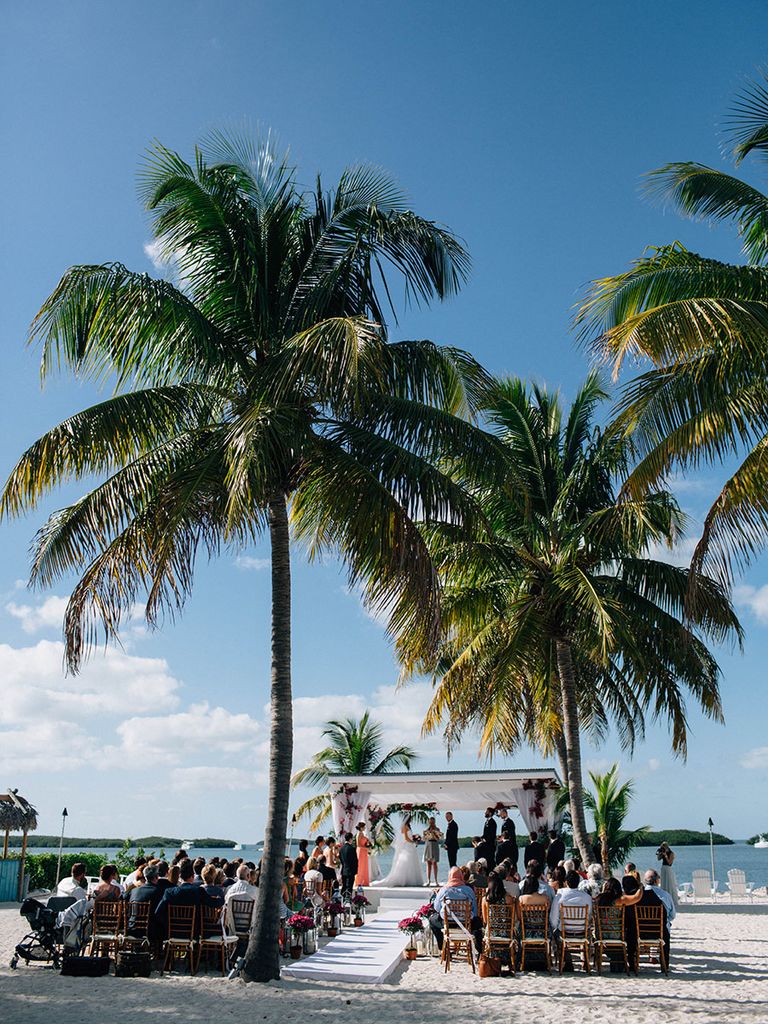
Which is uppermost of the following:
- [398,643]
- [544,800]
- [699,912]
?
[398,643]

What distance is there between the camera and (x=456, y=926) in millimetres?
12992

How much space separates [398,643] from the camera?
14.2 meters

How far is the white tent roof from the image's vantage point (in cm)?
2170

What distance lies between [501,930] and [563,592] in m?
7.69

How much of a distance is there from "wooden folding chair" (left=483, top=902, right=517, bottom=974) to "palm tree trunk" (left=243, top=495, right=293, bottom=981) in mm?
2602

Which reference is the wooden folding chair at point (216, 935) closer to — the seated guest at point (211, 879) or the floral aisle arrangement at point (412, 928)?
the seated guest at point (211, 879)

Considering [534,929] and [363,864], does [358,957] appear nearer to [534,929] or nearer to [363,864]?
[534,929]

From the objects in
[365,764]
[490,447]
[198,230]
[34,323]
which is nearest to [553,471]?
[490,447]

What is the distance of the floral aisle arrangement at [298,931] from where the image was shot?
13.3 meters

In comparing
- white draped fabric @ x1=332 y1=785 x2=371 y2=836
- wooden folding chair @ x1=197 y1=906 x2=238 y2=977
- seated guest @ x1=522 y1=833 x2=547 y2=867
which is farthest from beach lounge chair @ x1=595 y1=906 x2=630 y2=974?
white draped fabric @ x1=332 y1=785 x2=371 y2=836

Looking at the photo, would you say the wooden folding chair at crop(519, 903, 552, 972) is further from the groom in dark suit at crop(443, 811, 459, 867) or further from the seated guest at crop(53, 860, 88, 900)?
the groom in dark suit at crop(443, 811, 459, 867)

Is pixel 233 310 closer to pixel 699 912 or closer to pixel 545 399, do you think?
pixel 545 399

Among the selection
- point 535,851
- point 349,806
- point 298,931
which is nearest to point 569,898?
point 298,931

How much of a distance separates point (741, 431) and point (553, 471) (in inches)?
344
